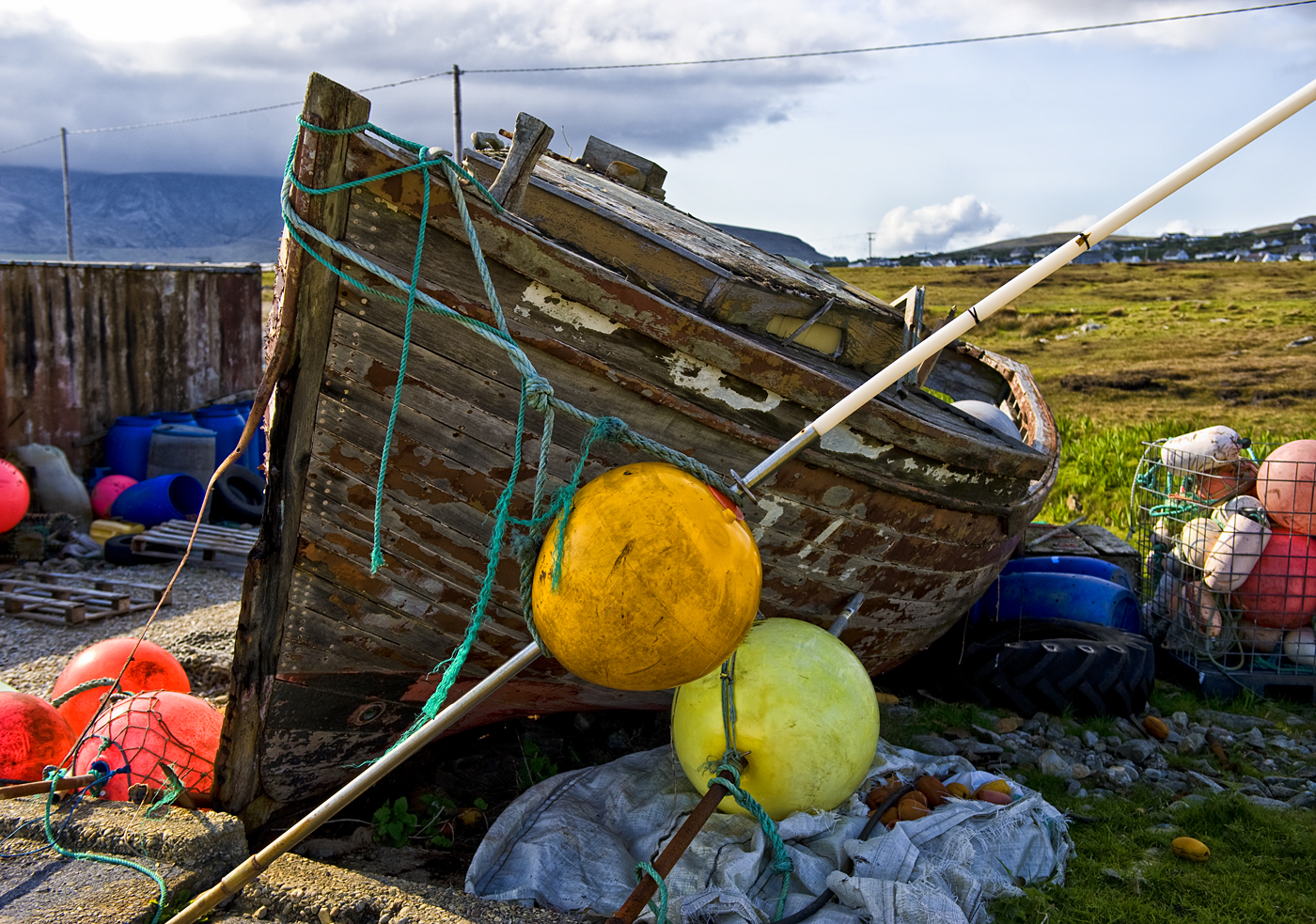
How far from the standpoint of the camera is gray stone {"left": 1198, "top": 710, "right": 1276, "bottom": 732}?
4.61m

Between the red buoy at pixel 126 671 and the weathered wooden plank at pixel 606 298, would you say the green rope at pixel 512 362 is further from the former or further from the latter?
the red buoy at pixel 126 671

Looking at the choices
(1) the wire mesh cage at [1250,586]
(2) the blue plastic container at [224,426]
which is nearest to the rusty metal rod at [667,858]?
(1) the wire mesh cage at [1250,586]

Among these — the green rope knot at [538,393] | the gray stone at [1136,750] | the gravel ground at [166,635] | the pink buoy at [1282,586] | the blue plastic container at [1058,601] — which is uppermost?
the green rope knot at [538,393]

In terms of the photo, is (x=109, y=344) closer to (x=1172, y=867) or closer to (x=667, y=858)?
(x=667, y=858)

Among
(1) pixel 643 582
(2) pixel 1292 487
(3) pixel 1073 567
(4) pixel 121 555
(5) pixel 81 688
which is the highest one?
(1) pixel 643 582

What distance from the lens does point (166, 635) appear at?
5.45m

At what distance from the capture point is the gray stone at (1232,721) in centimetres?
461

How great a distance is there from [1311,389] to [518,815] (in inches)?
779

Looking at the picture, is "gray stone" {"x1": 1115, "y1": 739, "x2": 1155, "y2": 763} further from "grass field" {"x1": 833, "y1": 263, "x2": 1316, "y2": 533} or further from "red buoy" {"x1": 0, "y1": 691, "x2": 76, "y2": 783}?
"red buoy" {"x1": 0, "y1": 691, "x2": 76, "y2": 783}

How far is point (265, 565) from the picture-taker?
9.92 ft

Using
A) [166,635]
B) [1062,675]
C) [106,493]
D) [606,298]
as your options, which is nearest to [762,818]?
[606,298]

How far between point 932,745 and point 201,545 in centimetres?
585

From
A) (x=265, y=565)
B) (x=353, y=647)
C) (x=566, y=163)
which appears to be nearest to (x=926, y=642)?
(x=353, y=647)

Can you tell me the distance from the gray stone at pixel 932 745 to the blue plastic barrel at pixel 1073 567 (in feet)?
6.24
